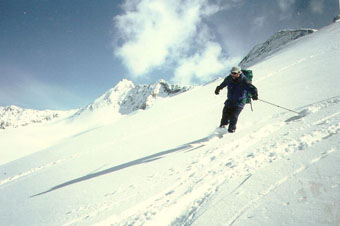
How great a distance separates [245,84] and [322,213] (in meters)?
4.37

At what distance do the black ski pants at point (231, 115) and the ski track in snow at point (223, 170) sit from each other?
3.44ft

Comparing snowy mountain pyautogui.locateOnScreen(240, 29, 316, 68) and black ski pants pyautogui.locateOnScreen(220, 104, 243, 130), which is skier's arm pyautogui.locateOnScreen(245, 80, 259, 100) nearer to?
black ski pants pyautogui.locateOnScreen(220, 104, 243, 130)

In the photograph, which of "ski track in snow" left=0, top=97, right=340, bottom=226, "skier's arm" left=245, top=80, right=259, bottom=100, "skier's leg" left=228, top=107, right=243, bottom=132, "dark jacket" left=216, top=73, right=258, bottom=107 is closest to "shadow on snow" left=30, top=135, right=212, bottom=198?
"skier's leg" left=228, top=107, right=243, bottom=132

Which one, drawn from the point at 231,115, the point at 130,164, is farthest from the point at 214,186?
the point at 231,115

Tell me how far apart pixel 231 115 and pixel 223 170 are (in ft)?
9.09

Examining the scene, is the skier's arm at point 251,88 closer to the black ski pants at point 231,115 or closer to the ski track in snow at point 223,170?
the black ski pants at point 231,115

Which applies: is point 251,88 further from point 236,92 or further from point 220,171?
point 220,171

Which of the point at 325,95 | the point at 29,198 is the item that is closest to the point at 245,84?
the point at 325,95

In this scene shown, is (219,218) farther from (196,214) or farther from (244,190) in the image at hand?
(244,190)

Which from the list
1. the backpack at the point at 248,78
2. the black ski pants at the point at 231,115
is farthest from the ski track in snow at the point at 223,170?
the backpack at the point at 248,78

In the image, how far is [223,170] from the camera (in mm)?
3262

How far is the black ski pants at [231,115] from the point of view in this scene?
556cm

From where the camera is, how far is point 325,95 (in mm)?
6094

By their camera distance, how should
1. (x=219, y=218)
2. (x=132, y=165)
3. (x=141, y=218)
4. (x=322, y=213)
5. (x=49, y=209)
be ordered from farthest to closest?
(x=132, y=165) < (x=49, y=209) < (x=141, y=218) < (x=219, y=218) < (x=322, y=213)
